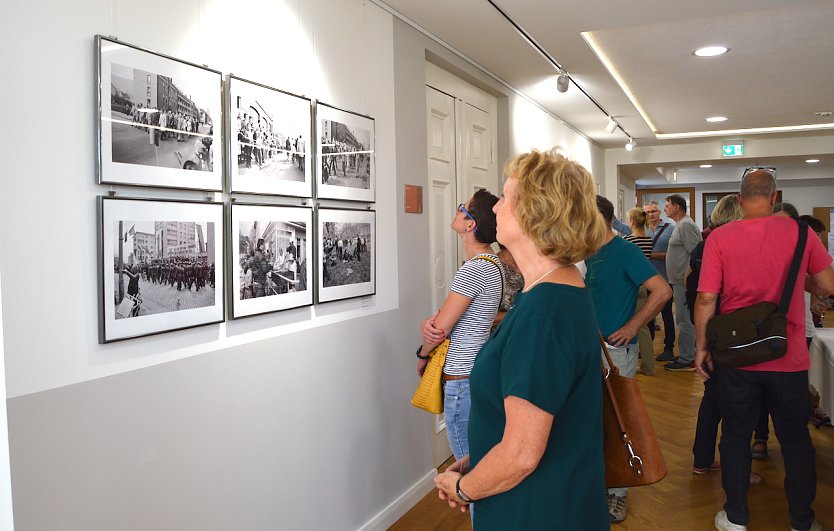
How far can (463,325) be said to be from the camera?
8.09ft

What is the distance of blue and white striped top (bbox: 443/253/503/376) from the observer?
240 centimetres

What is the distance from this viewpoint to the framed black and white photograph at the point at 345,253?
2.72 metres

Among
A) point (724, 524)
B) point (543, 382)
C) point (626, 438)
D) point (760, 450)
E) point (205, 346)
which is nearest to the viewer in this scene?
point (543, 382)

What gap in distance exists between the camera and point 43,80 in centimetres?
159

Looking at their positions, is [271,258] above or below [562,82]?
below

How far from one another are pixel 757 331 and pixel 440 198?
81.0 inches

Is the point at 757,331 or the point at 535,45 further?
the point at 535,45

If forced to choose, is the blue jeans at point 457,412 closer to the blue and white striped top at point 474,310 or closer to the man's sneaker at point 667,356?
the blue and white striped top at point 474,310

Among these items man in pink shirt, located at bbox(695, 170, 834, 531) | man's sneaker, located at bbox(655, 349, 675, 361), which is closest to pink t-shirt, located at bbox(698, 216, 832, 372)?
man in pink shirt, located at bbox(695, 170, 834, 531)

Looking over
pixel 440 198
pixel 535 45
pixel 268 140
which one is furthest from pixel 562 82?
pixel 268 140

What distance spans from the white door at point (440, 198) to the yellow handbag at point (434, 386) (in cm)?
154

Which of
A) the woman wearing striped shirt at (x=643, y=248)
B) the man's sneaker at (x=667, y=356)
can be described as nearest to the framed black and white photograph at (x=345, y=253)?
the woman wearing striped shirt at (x=643, y=248)

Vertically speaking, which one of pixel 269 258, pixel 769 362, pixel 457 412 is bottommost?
pixel 457 412

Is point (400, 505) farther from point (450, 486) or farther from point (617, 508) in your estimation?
point (450, 486)
